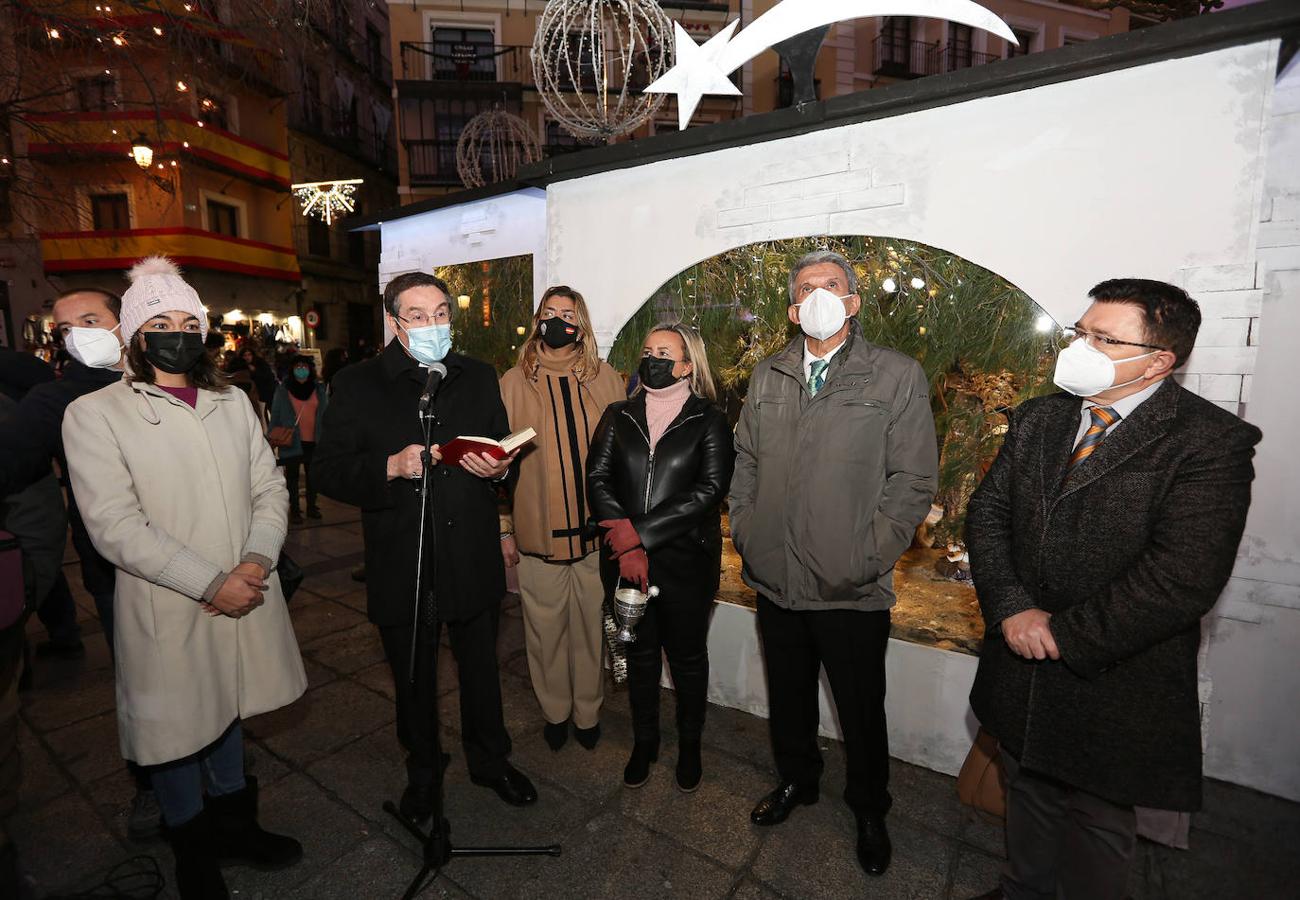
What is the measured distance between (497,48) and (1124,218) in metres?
21.1

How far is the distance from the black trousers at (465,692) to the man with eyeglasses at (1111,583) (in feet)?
6.70

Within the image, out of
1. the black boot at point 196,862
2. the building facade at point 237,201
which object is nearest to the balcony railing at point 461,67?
the building facade at point 237,201

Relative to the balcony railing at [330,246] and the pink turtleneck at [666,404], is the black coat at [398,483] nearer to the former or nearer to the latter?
the pink turtleneck at [666,404]

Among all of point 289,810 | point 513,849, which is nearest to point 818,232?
point 513,849

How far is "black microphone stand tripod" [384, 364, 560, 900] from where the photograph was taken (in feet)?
7.18

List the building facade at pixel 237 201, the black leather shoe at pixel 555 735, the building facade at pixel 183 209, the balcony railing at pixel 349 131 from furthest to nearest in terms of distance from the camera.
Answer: the balcony railing at pixel 349 131 < the building facade at pixel 237 201 < the building facade at pixel 183 209 < the black leather shoe at pixel 555 735

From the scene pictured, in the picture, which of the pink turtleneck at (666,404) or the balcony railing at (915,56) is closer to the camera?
the pink turtleneck at (666,404)

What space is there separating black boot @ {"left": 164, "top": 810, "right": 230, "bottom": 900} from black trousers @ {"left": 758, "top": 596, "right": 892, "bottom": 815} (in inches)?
88.7

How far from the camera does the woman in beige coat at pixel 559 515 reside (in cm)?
321

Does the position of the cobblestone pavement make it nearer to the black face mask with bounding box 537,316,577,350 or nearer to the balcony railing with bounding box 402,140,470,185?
the black face mask with bounding box 537,316,577,350

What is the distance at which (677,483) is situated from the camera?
2.96 metres

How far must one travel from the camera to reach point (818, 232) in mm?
3385

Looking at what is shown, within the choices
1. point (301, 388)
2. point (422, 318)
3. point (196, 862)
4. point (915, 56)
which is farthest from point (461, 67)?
point (196, 862)

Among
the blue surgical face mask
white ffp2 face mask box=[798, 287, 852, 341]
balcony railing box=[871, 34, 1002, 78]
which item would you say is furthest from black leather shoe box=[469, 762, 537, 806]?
balcony railing box=[871, 34, 1002, 78]
